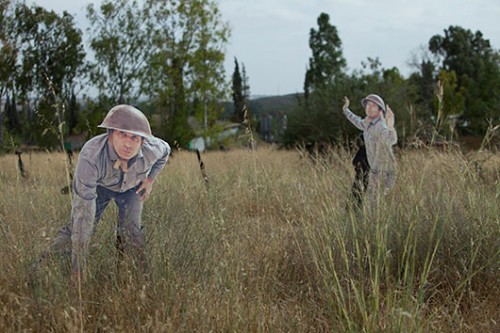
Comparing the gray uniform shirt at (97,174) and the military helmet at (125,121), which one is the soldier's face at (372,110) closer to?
the gray uniform shirt at (97,174)

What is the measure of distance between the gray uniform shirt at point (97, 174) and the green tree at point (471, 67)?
24.1 meters

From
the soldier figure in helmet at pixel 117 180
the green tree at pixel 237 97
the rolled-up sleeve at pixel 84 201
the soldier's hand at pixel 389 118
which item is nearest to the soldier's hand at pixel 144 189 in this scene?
the soldier figure in helmet at pixel 117 180

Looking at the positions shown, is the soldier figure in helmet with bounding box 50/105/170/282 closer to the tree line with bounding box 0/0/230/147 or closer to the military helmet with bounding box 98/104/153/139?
the military helmet with bounding box 98/104/153/139

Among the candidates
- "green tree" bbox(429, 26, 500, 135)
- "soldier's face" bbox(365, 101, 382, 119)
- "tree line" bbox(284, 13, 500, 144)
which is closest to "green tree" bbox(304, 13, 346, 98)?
"tree line" bbox(284, 13, 500, 144)

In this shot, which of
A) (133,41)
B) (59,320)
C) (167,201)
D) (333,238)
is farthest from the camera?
(133,41)

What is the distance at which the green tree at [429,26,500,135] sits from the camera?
32.7 meters

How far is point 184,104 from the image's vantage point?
26.0 metres

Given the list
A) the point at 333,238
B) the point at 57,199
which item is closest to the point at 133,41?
the point at 57,199

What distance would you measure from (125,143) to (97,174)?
0.26 meters

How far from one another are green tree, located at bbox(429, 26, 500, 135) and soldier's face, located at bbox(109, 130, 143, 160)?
2438 centimetres

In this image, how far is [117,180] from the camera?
3.93 metres

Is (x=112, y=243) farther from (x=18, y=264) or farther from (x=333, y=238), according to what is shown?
(x=333, y=238)

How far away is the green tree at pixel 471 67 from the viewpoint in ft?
107

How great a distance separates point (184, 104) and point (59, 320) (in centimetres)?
2331
